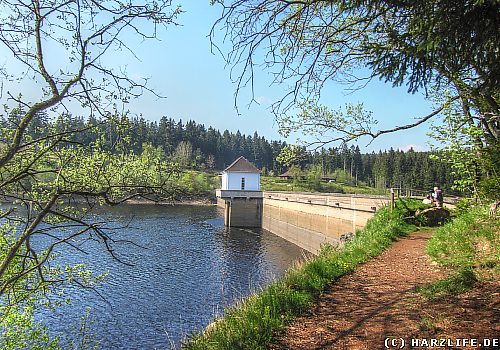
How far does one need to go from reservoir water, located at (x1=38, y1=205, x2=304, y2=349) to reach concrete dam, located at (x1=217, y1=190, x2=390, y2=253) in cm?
204

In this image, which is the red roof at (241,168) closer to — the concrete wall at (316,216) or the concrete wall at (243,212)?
the concrete wall at (243,212)

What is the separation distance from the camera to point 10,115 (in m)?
4.57

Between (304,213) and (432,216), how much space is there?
739 inches

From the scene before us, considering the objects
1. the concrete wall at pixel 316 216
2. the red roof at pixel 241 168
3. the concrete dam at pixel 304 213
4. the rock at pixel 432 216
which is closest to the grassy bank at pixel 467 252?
the rock at pixel 432 216

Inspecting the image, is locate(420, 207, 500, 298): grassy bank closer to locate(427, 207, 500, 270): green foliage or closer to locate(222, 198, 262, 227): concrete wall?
locate(427, 207, 500, 270): green foliage

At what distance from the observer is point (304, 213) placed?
105 feet

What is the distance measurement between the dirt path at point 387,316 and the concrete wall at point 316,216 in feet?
42.8

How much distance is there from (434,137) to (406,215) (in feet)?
13.4

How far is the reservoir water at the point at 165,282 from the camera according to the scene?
41.7ft

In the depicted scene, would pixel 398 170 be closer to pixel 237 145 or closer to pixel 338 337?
pixel 237 145

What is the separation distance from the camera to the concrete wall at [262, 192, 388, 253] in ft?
73.9

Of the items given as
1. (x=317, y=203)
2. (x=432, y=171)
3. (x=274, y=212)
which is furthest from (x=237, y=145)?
(x=317, y=203)

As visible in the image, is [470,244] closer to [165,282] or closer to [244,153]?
[165,282]

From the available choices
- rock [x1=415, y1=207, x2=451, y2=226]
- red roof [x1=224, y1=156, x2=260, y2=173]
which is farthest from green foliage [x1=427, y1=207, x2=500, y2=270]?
red roof [x1=224, y1=156, x2=260, y2=173]
